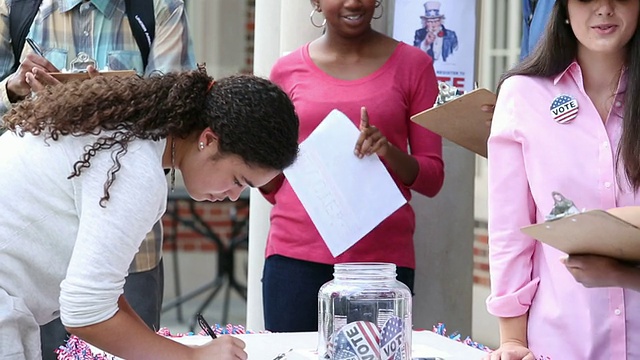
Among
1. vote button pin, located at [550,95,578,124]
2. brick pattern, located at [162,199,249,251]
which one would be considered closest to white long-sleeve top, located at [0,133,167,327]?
vote button pin, located at [550,95,578,124]

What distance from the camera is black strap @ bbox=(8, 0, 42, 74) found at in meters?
3.79

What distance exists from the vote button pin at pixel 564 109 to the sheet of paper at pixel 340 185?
1.01m

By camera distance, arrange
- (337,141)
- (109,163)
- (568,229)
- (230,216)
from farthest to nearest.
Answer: (230,216)
(337,141)
(109,163)
(568,229)

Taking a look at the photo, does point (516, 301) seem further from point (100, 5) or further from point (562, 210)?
point (100, 5)

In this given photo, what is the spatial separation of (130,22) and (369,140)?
0.90 m

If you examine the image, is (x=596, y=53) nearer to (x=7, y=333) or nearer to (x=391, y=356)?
(x=391, y=356)

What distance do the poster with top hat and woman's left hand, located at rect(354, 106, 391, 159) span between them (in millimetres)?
842

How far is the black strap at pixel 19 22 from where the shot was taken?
3791 mm

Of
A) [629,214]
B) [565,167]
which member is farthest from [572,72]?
Result: [629,214]

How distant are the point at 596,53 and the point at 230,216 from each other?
21.8 ft

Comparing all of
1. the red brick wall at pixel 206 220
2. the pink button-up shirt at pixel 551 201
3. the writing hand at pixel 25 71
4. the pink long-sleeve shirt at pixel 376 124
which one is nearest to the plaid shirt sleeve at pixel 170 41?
the pink long-sleeve shirt at pixel 376 124

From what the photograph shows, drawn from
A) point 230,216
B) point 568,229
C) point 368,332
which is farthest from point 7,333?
point 230,216

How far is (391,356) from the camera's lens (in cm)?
254

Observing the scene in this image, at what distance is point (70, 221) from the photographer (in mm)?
2455
